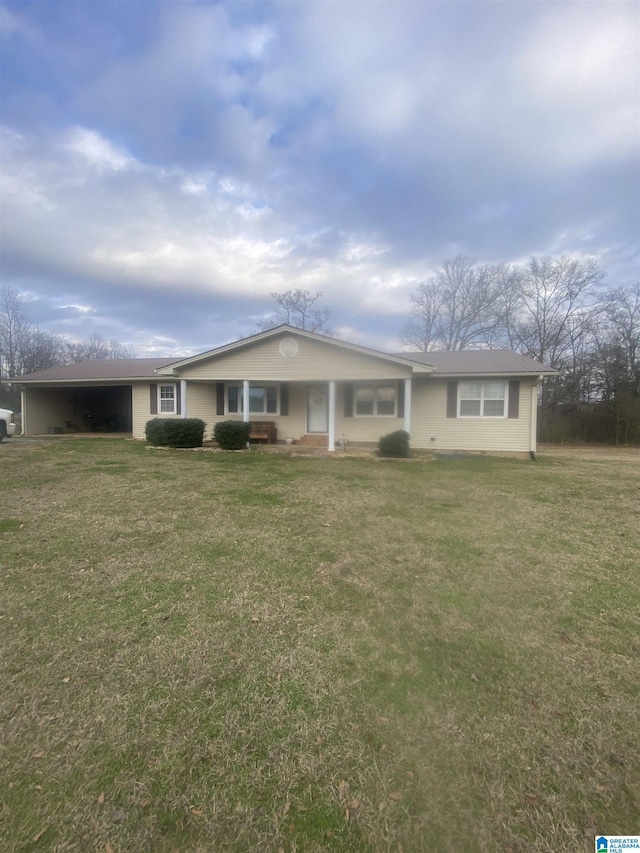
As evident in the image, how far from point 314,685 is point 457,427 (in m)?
12.5

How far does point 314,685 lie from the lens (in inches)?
93.7

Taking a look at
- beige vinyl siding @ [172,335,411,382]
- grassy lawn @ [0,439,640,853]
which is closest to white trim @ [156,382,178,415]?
beige vinyl siding @ [172,335,411,382]

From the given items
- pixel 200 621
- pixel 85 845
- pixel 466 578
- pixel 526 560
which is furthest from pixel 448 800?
pixel 526 560

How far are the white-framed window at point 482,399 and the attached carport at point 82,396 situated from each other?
11995mm

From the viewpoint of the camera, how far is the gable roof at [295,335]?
1233cm

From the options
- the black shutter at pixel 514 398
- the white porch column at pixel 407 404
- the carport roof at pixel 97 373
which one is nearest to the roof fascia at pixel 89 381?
the carport roof at pixel 97 373

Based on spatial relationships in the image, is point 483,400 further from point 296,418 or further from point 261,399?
point 261,399

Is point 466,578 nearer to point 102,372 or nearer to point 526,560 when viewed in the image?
point 526,560

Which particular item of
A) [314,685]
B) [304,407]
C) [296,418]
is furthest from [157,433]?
[314,685]

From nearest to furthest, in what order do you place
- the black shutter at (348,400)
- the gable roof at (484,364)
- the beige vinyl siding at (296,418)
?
the gable roof at (484,364) → the beige vinyl siding at (296,418) → the black shutter at (348,400)

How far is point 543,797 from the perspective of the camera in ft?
5.63

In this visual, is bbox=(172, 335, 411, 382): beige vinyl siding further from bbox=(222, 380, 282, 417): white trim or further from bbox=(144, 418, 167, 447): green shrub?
bbox=(144, 418, 167, 447): green shrub

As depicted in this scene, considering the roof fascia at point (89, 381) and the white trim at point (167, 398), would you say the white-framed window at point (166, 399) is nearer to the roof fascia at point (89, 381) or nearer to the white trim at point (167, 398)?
the white trim at point (167, 398)

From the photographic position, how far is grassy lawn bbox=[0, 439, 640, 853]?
64.1 inches
